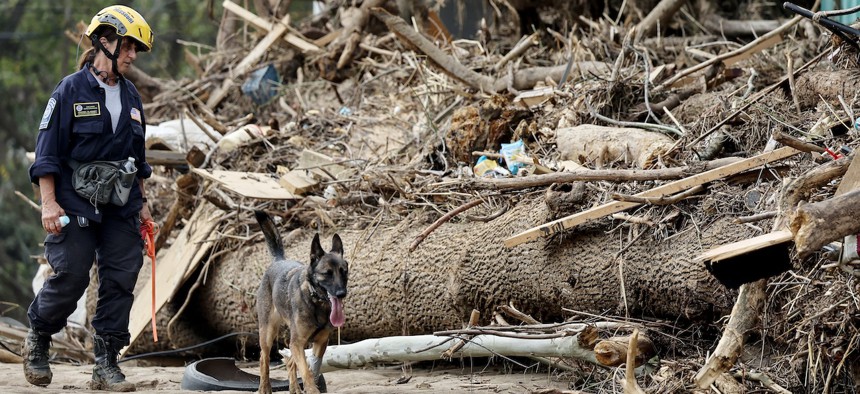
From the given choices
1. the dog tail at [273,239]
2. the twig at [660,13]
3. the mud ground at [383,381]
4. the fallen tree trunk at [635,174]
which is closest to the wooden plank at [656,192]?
the fallen tree trunk at [635,174]

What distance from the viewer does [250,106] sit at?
12.1 meters

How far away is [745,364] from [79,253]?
408 centimetres

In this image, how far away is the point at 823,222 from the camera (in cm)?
414

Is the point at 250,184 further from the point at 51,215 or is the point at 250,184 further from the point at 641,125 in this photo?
the point at 641,125

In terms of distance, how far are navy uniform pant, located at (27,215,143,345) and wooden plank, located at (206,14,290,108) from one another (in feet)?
18.2

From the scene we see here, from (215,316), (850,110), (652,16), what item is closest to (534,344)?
(850,110)

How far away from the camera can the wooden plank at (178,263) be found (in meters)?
9.52

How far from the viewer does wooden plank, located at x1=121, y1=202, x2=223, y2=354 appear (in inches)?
375

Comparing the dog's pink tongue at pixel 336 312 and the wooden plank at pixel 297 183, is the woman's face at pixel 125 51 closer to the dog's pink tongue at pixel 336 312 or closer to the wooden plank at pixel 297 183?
the dog's pink tongue at pixel 336 312

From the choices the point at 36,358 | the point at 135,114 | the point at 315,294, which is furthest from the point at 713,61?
the point at 36,358

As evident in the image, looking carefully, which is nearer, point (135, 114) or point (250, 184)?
point (135, 114)

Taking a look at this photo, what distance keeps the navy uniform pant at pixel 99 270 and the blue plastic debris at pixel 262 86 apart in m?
5.08

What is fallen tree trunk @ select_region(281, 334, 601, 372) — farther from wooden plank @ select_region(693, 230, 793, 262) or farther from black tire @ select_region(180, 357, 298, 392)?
wooden plank @ select_region(693, 230, 793, 262)

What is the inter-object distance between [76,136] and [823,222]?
463 centimetres
